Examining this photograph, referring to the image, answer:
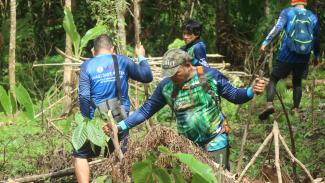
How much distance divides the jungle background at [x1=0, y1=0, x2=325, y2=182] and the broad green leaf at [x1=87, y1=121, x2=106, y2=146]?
2.00ft

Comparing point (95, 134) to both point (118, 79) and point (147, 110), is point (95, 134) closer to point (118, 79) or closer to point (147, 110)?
point (147, 110)

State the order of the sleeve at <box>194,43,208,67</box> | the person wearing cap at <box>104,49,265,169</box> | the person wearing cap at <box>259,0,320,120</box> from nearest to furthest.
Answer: the person wearing cap at <box>104,49,265,169</box> < the sleeve at <box>194,43,208,67</box> < the person wearing cap at <box>259,0,320,120</box>

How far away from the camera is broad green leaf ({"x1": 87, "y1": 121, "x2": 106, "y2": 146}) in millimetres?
4336

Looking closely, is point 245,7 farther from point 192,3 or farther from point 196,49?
point 196,49

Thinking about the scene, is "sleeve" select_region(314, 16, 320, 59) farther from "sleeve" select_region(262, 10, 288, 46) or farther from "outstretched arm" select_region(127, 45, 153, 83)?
"outstretched arm" select_region(127, 45, 153, 83)

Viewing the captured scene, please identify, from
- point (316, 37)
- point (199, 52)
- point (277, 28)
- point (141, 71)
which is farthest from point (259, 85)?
point (316, 37)

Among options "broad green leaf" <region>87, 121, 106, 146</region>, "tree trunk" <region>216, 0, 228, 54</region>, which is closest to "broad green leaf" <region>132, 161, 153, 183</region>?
"broad green leaf" <region>87, 121, 106, 146</region>

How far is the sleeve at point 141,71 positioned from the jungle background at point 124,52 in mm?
539

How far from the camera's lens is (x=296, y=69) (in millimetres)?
9008

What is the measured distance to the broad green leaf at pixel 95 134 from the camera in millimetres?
4336

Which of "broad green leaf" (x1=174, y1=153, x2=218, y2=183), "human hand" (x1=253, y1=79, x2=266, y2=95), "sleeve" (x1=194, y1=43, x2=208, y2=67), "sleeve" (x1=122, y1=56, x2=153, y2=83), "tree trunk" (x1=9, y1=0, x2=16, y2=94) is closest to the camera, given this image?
"broad green leaf" (x1=174, y1=153, x2=218, y2=183)

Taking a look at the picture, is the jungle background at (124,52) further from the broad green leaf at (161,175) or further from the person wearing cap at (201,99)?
the broad green leaf at (161,175)

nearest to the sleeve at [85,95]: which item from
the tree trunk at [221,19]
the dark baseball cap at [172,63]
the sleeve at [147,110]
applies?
the sleeve at [147,110]

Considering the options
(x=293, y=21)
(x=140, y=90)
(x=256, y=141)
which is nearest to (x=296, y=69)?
(x=293, y=21)
